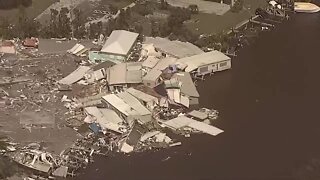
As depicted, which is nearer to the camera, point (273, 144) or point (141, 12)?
point (273, 144)

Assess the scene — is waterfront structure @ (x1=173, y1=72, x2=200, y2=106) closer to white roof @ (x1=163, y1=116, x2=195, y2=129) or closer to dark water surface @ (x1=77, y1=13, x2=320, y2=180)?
dark water surface @ (x1=77, y1=13, x2=320, y2=180)

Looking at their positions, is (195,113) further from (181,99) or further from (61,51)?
(61,51)

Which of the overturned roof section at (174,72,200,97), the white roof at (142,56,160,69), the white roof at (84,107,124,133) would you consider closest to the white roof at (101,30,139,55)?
the white roof at (142,56,160,69)

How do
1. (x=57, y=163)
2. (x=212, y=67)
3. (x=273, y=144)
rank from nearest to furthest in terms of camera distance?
1. (x=57, y=163)
2. (x=273, y=144)
3. (x=212, y=67)

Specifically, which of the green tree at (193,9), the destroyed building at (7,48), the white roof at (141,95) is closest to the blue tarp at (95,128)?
the white roof at (141,95)

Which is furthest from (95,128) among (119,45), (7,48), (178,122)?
(7,48)

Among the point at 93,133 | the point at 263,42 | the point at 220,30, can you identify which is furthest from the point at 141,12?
the point at 93,133

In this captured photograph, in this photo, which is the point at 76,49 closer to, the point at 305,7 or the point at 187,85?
the point at 187,85

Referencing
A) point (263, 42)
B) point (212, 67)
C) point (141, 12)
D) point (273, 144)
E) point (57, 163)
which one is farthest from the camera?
point (141, 12)
